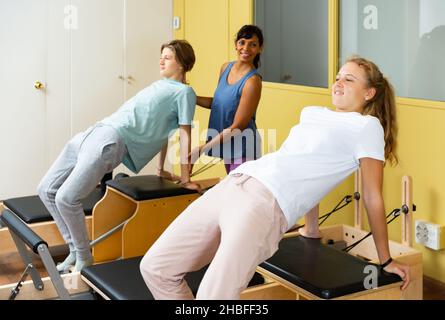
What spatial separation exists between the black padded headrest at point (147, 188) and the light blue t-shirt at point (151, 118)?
0.39ft

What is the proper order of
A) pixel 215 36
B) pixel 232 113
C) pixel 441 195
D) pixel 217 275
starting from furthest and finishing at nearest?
pixel 215 36
pixel 232 113
pixel 441 195
pixel 217 275

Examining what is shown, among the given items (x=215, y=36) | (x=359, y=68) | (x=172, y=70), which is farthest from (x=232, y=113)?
(x=215, y=36)

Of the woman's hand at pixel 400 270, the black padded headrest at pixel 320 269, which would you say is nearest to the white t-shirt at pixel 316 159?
the black padded headrest at pixel 320 269

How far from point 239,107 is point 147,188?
61cm

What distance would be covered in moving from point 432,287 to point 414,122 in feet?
2.46

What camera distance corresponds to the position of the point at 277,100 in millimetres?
4195

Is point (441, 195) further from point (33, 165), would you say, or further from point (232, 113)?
point (33, 165)

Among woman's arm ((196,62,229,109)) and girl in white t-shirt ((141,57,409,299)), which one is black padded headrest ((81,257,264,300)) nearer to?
girl in white t-shirt ((141,57,409,299))

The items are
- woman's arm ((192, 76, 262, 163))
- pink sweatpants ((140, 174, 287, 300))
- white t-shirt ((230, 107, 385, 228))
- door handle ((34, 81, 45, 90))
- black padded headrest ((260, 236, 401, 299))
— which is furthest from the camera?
door handle ((34, 81, 45, 90))

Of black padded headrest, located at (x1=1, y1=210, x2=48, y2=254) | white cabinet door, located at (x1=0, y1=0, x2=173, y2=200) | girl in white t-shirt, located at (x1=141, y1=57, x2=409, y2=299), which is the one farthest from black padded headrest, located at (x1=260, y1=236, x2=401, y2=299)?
white cabinet door, located at (x1=0, y1=0, x2=173, y2=200)

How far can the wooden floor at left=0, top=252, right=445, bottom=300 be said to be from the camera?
10.3 ft

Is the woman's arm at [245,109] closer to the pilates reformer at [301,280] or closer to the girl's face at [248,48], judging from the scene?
the girl's face at [248,48]

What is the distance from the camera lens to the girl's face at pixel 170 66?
3.47 meters

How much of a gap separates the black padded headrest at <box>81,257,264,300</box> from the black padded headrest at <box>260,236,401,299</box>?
16 centimetres
